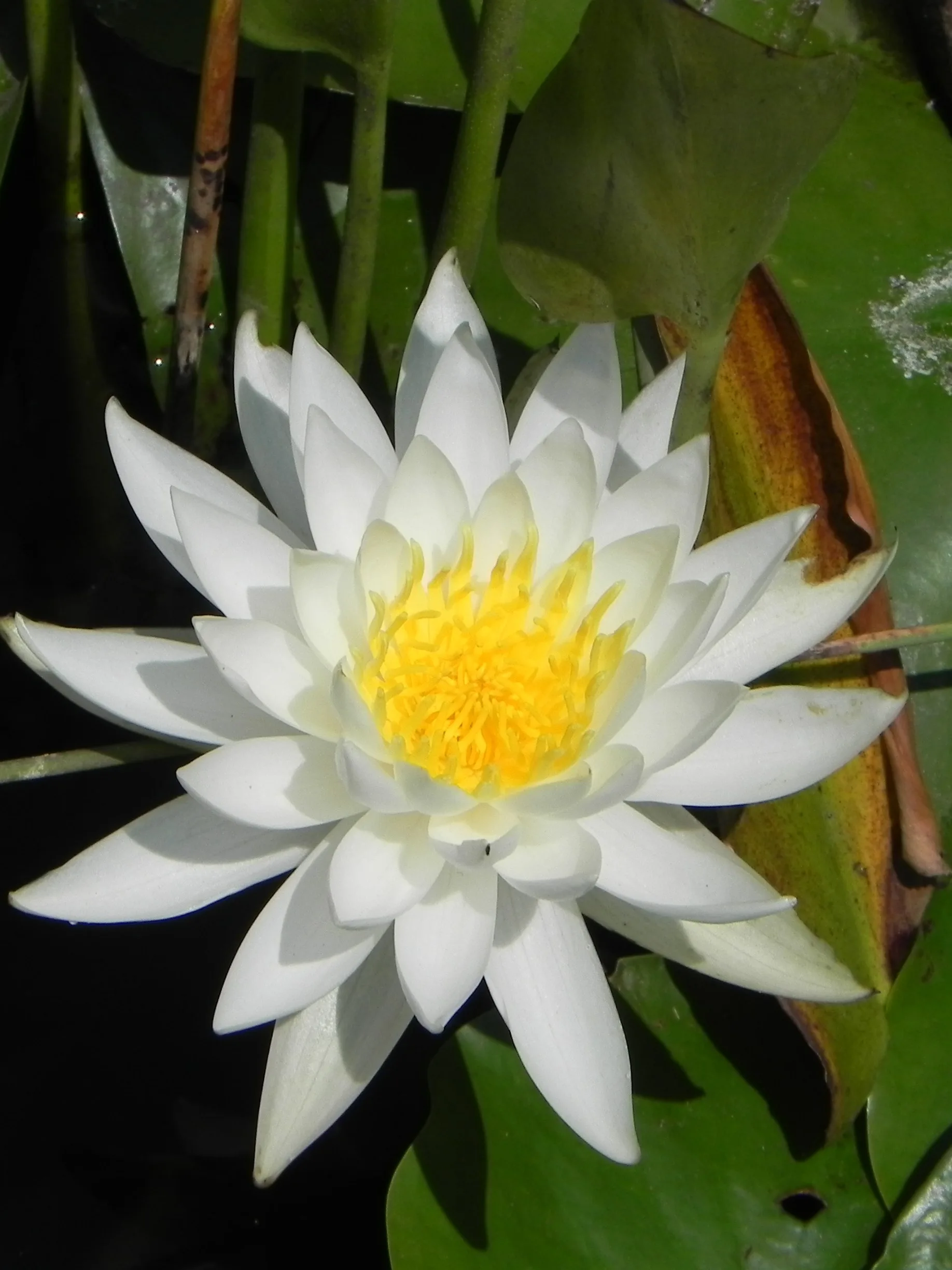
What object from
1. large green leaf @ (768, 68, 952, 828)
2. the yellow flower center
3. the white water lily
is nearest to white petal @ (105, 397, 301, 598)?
the white water lily

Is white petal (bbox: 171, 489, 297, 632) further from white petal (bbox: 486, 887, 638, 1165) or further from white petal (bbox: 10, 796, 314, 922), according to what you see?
white petal (bbox: 486, 887, 638, 1165)

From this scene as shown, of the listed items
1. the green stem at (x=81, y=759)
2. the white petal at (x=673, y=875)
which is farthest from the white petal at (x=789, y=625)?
the green stem at (x=81, y=759)

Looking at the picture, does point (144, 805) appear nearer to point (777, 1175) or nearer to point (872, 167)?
point (777, 1175)

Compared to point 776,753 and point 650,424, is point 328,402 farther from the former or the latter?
point 776,753

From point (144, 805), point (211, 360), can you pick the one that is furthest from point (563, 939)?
point (211, 360)

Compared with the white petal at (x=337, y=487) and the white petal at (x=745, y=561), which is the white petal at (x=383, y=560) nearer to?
the white petal at (x=337, y=487)
